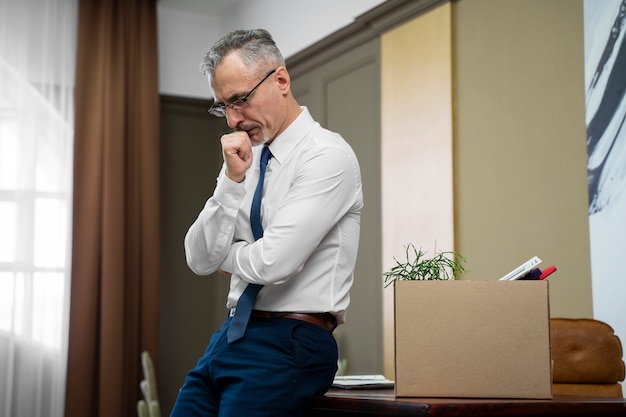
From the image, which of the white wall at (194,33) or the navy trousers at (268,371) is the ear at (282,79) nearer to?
the navy trousers at (268,371)

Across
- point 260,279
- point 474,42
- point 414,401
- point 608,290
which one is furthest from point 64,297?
point 414,401

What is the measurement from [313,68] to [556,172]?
2.28 metres

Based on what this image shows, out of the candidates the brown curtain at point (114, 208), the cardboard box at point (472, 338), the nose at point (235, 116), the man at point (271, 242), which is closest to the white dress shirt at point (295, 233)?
the man at point (271, 242)

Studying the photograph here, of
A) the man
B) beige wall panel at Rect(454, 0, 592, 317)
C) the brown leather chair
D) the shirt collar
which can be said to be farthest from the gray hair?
beige wall panel at Rect(454, 0, 592, 317)

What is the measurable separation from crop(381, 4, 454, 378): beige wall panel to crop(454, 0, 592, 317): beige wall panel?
7 cm

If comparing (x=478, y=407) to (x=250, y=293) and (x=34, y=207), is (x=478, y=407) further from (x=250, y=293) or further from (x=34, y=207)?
(x=34, y=207)

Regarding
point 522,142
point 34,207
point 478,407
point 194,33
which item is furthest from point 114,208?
point 478,407

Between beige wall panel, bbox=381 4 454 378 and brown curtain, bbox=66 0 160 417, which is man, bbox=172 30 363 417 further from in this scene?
brown curtain, bbox=66 0 160 417

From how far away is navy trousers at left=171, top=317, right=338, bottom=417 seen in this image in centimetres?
172

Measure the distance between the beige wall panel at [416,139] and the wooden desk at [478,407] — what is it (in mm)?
2345

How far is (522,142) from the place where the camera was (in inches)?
139

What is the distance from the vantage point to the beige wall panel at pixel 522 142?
10.6 feet

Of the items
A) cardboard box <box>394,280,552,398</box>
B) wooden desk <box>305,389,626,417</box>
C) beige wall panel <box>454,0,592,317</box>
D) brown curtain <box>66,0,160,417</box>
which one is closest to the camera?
wooden desk <box>305,389,626,417</box>

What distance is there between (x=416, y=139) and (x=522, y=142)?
2.43ft
